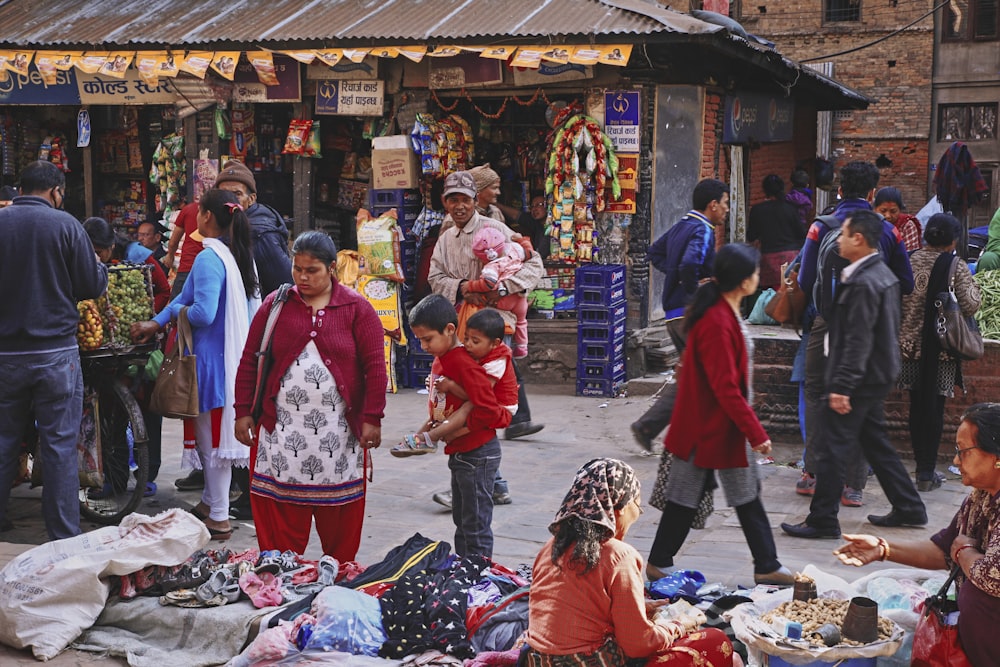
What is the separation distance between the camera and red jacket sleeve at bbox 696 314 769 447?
199 inches

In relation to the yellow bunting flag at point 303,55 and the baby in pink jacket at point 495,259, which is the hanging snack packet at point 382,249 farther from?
the baby in pink jacket at point 495,259

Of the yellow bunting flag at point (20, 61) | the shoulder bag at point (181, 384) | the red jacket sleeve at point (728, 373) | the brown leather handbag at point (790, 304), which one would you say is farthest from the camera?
the yellow bunting flag at point (20, 61)

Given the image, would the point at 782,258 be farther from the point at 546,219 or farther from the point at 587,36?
the point at 587,36

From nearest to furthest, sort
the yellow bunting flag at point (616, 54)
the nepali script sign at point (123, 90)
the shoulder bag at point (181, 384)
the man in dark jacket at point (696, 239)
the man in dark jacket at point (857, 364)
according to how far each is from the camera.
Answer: the man in dark jacket at point (857, 364) < the shoulder bag at point (181, 384) < the man in dark jacket at point (696, 239) < the yellow bunting flag at point (616, 54) < the nepali script sign at point (123, 90)

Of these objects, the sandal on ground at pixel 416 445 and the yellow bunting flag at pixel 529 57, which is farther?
the yellow bunting flag at pixel 529 57

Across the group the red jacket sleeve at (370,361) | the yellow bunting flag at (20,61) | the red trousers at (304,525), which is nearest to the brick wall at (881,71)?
the yellow bunting flag at (20,61)

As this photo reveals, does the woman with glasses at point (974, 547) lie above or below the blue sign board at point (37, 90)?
below

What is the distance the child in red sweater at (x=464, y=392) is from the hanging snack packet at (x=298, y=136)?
308 inches

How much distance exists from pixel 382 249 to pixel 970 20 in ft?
53.7

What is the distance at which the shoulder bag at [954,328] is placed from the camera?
7.42 meters

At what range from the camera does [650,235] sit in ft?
39.1

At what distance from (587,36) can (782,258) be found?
4343 mm

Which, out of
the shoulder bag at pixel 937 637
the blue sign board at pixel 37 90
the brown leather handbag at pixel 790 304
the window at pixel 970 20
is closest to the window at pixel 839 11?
the window at pixel 970 20

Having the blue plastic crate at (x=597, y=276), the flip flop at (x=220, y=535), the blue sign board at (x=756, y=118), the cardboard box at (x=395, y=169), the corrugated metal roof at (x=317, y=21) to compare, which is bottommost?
the flip flop at (x=220, y=535)
